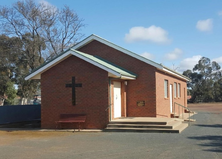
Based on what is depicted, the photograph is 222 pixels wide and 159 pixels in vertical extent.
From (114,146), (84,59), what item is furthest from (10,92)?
(114,146)

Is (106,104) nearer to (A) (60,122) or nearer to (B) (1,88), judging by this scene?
(A) (60,122)

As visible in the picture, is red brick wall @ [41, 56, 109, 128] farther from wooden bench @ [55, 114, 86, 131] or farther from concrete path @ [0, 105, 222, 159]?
concrete path @ [0, 105, 222, 159]

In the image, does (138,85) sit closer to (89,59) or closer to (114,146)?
(89,59)

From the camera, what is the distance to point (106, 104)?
15352 mm

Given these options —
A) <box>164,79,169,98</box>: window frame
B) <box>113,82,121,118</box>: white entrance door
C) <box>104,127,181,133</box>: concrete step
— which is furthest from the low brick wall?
<box>164,79,169,98</box>: window frame

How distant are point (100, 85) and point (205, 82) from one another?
50293 millimetres

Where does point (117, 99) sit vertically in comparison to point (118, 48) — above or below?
below

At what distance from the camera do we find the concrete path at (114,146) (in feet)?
29.4

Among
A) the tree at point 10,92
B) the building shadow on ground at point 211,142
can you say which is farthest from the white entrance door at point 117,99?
the tree at point 10,92

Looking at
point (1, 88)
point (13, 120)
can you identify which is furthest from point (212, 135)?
point (1, 88)

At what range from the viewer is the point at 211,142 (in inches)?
426

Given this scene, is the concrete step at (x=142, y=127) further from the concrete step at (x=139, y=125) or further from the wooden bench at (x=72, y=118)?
the wooden bench at (x=72, y=118)

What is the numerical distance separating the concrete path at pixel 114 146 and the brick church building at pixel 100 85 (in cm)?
232

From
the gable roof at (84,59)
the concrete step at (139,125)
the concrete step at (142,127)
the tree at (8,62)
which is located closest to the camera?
the concrete step at (142,127)
